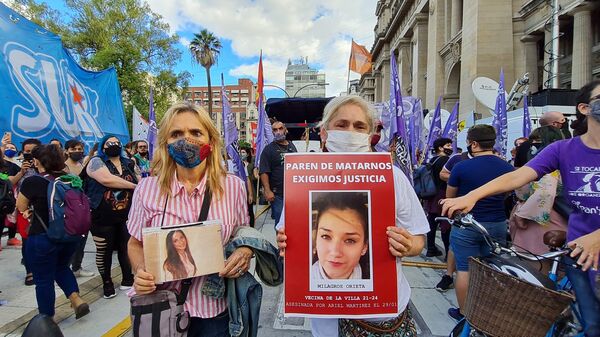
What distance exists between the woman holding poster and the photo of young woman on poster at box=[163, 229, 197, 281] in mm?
422

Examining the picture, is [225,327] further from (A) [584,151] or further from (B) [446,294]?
(B) [446,294]

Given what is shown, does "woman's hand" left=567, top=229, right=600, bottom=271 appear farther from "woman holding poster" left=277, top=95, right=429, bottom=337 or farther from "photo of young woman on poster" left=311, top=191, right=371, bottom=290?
"photo of young woman on poster" left=311, top=191, right=371, bottom=290

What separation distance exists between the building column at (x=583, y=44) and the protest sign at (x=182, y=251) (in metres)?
18.0

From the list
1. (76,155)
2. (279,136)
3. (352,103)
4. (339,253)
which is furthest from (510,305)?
(76,155)

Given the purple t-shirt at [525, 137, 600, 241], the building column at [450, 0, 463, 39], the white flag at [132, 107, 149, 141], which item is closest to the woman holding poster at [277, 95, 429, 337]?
the purple t-shirt at [525, 137, 600, 241]

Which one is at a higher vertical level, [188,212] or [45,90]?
[45,90]

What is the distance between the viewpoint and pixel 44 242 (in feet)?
11.3

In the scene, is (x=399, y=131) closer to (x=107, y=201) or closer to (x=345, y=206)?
(x=107, y=201)

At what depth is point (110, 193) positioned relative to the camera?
442 cm

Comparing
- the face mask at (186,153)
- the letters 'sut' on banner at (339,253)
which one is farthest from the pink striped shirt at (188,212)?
the letters 'sut' on banner at (339,253)

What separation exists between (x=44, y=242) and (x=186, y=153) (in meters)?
2.58

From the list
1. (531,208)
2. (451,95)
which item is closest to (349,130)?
(531,208)

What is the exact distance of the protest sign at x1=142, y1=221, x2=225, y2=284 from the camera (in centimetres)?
156

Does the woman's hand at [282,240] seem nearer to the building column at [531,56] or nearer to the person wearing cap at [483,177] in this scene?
the person wearing cap at [483,177]
